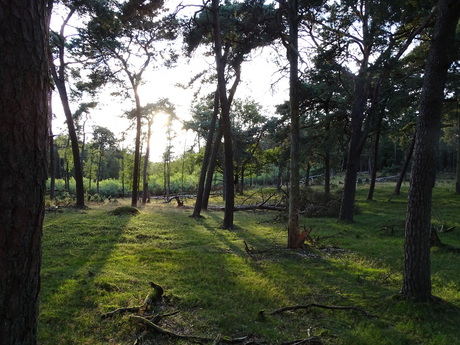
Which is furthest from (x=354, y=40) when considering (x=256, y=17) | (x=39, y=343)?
(x=39, y=343)

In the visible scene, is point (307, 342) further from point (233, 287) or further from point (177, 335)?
point (233, 287)

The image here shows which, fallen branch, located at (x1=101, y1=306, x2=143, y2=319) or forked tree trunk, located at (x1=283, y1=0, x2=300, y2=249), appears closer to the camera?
fallen branch, located at (x1=101, y1=306, x2=143, y2=319)

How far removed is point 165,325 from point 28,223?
303 centimetres

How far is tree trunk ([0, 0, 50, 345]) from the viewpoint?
1617mm

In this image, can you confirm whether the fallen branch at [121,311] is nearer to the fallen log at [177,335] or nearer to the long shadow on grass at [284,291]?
the fallen log at [177,335]

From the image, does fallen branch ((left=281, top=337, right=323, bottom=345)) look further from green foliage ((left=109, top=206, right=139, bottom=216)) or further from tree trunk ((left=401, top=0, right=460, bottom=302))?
green foliage ((left=109, top=206, right=139, bottom=216))

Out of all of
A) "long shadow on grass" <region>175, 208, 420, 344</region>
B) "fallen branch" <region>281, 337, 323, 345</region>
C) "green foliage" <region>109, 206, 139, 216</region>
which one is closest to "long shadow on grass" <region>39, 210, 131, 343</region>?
"long shadow on grass" <region>175, 208, 420, 344</region>

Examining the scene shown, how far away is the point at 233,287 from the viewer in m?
5.75

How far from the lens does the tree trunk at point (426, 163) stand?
4.83 meters

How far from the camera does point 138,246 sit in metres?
8.70

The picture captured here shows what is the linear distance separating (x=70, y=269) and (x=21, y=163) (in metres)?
5.37

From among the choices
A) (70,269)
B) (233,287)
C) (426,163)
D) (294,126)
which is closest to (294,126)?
(294,126)

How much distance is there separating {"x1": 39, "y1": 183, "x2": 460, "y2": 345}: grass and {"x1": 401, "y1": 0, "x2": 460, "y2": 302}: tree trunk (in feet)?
1.43

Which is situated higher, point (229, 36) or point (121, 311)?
point (229, 36)
